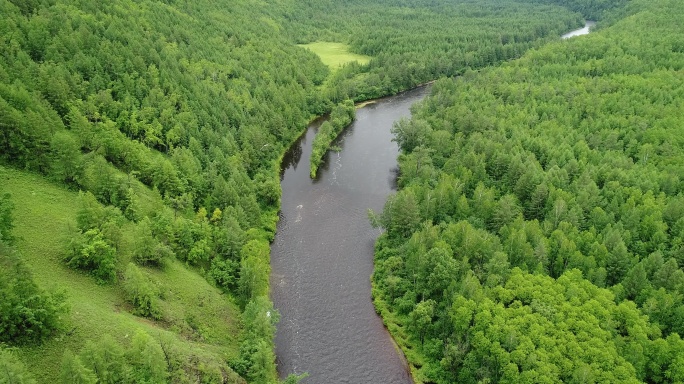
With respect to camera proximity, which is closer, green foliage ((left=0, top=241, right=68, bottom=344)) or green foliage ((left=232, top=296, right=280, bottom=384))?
green foliage ((left=0, top=241, right=68, bottom=344))

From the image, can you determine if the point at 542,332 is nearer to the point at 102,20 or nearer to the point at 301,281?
the point at 301,281

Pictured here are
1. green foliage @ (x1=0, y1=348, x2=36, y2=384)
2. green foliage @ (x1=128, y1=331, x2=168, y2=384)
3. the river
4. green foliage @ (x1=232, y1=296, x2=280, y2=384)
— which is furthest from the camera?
the river

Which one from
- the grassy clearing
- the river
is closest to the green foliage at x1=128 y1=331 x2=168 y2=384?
the grassy clearing

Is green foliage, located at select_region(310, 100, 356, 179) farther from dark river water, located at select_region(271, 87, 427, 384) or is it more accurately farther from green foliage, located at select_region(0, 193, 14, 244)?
green foliage, located at select_region(0, 193, 14, 244)

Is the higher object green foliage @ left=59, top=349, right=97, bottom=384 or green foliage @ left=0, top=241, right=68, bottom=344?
green foliage @ left=0, top=241, right=68, bottom=344

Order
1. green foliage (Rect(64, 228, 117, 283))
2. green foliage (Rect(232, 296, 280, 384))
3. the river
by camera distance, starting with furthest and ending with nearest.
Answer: the river < green foliage (Rect(64, 228, 117, 283)) < green foliage (Rect(232, 296, 280, 384))

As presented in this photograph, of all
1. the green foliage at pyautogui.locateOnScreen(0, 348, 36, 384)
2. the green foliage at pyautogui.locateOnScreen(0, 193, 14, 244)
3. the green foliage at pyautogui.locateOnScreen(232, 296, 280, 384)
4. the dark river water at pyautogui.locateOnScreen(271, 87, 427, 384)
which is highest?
the green foliage at pyautogui.locateOnScreen(0, 193, 14, 244)

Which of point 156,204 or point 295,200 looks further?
point 295,200

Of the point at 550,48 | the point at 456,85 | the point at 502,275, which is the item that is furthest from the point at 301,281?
the point at 550,48

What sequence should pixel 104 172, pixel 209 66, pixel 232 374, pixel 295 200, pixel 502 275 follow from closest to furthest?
1. pixel 232 374
2. pixel 502 275
3. pixel 104 172
4. pixel 295 200
5. pixel 209 66
